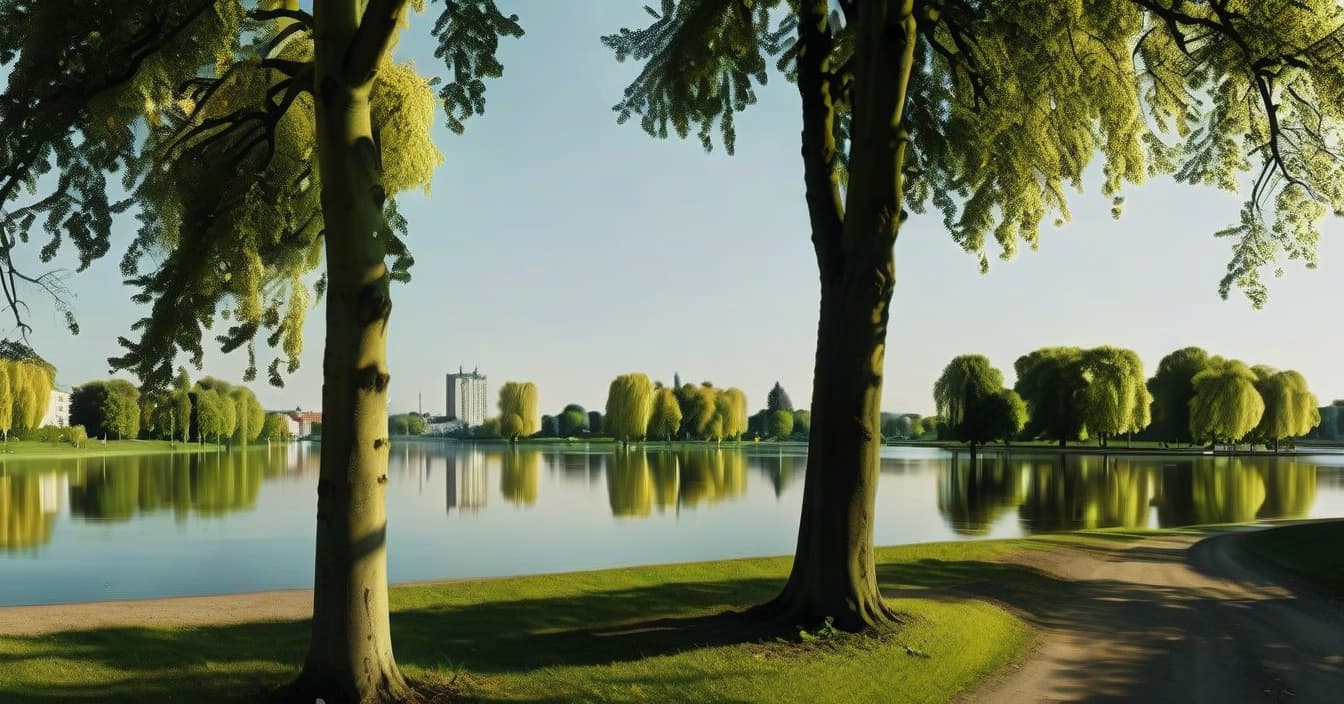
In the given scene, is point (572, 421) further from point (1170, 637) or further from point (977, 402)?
point (1170, 637)

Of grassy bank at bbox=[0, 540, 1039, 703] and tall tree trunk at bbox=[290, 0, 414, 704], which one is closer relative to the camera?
tall tree trunk at bbox=[290, 0, 414, 704]

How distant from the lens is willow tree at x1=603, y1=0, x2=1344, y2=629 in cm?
1024

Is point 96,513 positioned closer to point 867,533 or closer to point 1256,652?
point 867,533

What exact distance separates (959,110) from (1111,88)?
5.54 ft

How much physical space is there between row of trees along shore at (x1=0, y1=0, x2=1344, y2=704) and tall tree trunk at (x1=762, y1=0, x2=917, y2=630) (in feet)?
A: 0.08

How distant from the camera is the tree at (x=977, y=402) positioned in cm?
7169

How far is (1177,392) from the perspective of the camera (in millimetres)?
88938

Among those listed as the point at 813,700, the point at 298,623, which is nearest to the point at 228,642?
the point at 298,623

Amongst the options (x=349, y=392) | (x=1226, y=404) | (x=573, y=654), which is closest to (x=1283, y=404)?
(x=1226, y=404)

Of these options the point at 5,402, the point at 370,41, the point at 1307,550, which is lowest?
the point at 1307,550

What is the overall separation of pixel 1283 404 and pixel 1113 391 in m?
18.7

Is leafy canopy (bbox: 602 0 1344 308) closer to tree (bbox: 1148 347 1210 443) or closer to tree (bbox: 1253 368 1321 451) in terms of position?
tree (bbox: 1253 368 1321 451)

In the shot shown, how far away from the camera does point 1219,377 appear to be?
74.6 meters

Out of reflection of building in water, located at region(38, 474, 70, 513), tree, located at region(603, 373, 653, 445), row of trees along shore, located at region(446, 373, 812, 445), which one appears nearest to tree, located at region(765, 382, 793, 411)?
row of trees along shore, located at region(446, 373, 812, 445)
